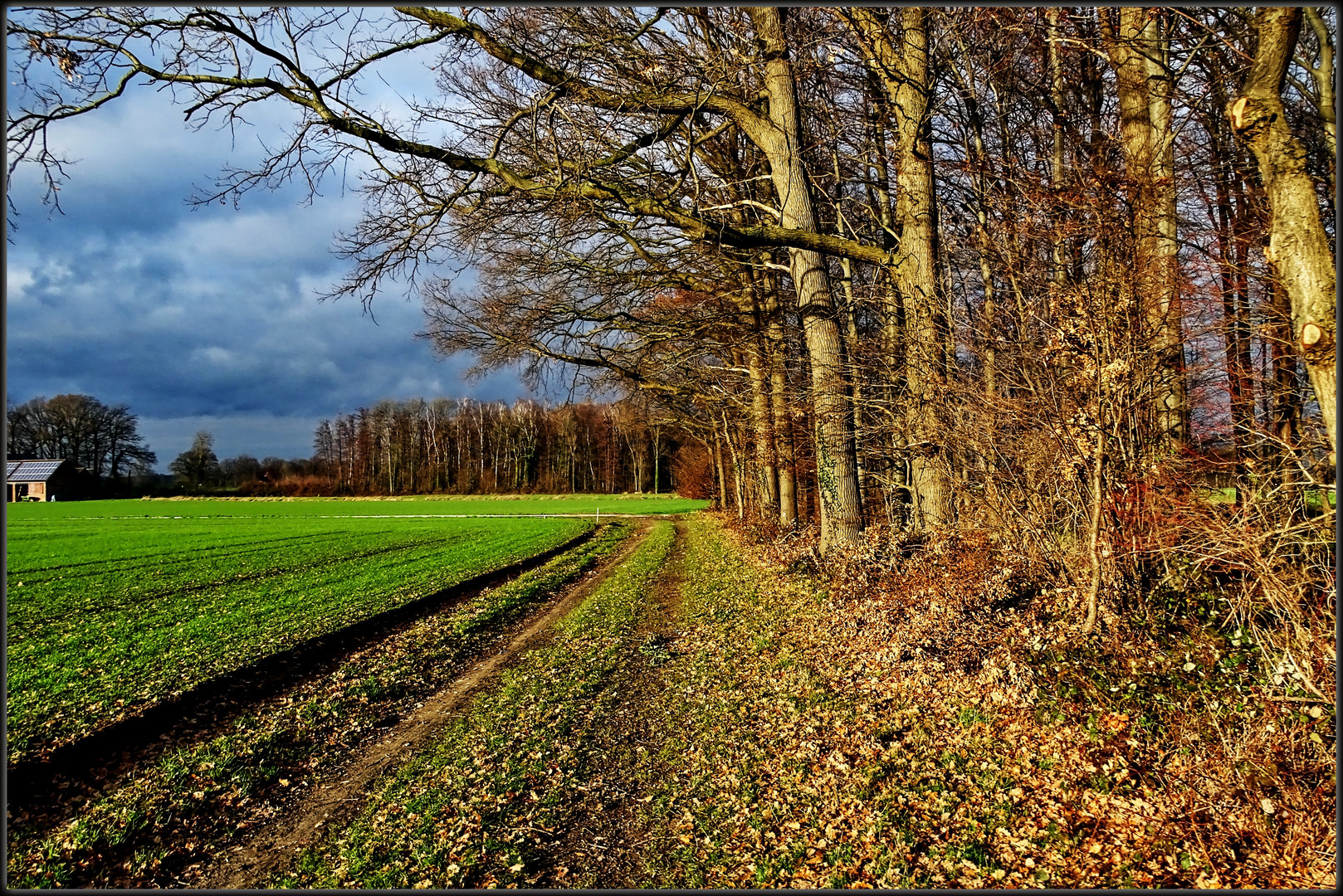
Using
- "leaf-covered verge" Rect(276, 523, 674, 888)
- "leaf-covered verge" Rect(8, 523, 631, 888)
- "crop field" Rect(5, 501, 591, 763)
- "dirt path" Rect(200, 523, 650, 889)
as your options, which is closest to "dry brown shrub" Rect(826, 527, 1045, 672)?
"leaf-covered verge" Rect(276, 523, 674, 888)

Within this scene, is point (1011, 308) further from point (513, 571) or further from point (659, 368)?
point (513, 571)

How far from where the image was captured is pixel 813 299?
37.4 ft

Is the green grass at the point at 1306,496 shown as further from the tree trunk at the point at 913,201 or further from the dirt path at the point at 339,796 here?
the dirt path at the point at 339,796

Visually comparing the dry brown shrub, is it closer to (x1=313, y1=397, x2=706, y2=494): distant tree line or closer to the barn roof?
(x1=313, y1=397, x2=706, y2=494): distant tree line

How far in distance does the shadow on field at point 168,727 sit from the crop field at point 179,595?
226 mm

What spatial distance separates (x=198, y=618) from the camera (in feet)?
41.1

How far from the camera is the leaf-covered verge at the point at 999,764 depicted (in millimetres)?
3779

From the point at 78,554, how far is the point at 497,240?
76.4 ft

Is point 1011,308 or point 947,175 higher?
point 947,175

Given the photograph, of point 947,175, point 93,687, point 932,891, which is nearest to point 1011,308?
point 932,891

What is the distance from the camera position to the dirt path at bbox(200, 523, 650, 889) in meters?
4.63

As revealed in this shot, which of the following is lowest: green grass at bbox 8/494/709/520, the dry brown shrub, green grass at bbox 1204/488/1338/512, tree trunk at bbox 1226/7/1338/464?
green grass at bbox 8/494/709/520

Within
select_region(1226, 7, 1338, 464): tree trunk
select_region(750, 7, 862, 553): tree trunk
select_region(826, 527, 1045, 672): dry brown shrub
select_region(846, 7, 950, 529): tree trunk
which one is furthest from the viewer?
select_region(750, 7, 862, 553): tree trunk

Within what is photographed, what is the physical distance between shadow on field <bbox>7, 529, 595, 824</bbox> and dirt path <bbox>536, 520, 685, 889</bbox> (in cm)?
426
